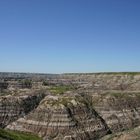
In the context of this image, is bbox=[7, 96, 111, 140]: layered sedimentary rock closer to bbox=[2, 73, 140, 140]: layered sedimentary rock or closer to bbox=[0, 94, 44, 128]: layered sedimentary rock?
bbox=[2, 73, 140, 140]: layered sedimentary rock

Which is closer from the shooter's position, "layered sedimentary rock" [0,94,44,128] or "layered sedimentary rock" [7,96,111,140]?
"layered sedimentary rock" [7,96,111,140]

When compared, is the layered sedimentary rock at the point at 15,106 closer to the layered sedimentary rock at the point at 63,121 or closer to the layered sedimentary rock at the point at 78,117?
the layered sedimentary rock at the point at 78,117

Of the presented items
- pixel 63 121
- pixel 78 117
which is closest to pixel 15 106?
pixel 63 121

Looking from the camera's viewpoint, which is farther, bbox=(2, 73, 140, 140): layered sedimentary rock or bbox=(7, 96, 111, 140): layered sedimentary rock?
bbox=(2, 73, 140, 140): layered sedimentary rock

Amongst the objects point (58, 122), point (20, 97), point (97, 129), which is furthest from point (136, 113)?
point (20, 97)

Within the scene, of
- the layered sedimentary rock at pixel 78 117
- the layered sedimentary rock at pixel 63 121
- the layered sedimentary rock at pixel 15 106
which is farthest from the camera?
the layered sedimentary rock at pixel 15 106

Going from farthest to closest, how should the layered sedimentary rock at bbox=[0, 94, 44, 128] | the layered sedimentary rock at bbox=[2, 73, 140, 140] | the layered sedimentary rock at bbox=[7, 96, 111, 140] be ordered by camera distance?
the layered sedimentary rock at bbox=[0, 94, 44, 128]
the layered sedimentary rock at bbox=[2, 73, 140, 140]
the layered sedimentary rock at bbox=[7, 96, 111, 140]

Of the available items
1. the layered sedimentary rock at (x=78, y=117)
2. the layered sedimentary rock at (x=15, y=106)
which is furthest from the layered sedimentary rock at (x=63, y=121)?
the layered sedimentary rock at (x=15, y=106)

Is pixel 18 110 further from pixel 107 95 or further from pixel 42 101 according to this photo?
pixel 107 95

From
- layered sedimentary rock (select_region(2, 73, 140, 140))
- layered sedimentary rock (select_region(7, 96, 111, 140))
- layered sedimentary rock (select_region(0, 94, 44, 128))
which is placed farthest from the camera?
layered sedimentary rock (select_region(0, 94, 44, 128))

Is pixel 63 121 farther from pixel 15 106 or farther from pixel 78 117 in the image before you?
pixel 15 106

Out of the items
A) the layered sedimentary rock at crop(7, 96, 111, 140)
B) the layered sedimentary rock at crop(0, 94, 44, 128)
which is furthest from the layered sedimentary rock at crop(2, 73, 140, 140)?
the layered sedimentary rock at crop(0, 94, 44, 128)
